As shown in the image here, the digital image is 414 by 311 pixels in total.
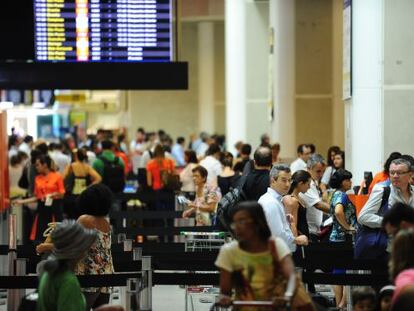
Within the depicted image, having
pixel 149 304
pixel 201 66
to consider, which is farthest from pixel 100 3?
pixel 201 66

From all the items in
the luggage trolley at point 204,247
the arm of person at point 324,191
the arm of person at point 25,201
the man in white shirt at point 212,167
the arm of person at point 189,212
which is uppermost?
the man in white shirt at point 212,167

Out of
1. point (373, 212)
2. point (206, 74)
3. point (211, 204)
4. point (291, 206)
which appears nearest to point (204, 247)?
point (211, 204)

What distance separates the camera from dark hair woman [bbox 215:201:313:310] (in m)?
6.91

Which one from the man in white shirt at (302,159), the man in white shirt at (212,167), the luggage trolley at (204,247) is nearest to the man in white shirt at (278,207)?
the luggage trolley at (204,247)

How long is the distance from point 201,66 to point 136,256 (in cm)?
3249

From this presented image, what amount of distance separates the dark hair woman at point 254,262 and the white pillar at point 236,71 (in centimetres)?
1998

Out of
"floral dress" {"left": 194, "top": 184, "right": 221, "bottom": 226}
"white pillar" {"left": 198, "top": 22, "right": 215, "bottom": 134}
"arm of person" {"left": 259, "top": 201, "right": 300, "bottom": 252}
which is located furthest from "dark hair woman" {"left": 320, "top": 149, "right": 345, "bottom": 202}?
"white pillar" {"left": 198, "top": 22, "right": 215, "bottom": 134}

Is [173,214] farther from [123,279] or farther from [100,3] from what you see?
[123,279]

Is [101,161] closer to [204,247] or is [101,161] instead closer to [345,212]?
[204,247]

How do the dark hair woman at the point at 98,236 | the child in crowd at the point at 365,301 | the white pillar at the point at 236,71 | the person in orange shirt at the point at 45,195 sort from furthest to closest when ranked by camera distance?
the white pillar at the point at 236,71
the person in orange shirt at the point at 45,195
the dark hair woman at the point at 98,236
the child in crowd at the point at 365,301

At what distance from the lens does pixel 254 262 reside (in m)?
6.93

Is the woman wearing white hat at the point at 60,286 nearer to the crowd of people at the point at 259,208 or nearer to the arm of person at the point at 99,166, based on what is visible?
the crowd of people at the point at 259,208

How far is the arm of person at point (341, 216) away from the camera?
11980mm

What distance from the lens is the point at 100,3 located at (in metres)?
16.0
